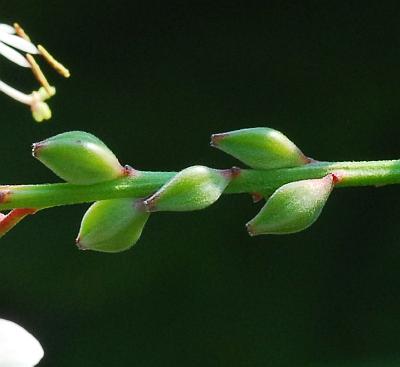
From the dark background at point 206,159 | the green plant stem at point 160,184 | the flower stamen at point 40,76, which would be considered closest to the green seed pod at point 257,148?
the green plant stem at point 160,184

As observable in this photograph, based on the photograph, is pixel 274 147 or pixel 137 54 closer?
pixel 274 147

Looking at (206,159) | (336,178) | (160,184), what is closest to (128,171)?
(160,184)

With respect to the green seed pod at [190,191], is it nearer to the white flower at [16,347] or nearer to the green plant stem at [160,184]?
the green plant stem at [160,184]

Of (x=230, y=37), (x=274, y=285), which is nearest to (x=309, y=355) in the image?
(x=274, y=285)

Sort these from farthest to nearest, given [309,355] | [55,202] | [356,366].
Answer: [309,355], [356,366], [55,202]

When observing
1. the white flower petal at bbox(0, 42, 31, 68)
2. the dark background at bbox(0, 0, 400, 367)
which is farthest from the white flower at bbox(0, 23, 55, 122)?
the dark background at bbox(0, 0, 400, 367)

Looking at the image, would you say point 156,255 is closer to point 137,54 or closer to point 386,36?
point 137,54

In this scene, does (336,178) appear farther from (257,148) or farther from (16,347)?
(16,347)
